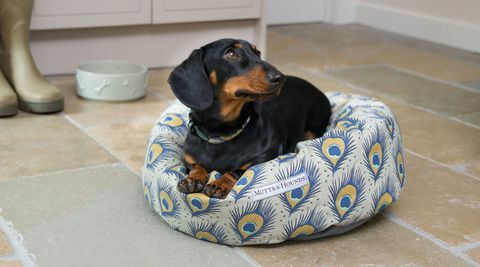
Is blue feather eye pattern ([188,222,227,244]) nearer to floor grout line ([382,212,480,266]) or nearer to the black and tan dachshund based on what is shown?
the black and tan dachshund

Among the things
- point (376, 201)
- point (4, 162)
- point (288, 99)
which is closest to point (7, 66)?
point (4, 162)

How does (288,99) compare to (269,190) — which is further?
(288,99)

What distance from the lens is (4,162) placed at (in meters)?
2.25

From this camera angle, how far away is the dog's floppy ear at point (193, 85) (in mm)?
1759

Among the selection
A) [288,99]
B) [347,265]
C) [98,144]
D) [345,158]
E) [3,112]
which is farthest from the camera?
[3,112]

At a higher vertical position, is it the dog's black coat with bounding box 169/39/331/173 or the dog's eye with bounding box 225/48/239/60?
the dog's eye with bounding box 225/48/239/60

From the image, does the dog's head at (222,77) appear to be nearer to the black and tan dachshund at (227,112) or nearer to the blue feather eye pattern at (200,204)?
the black and tan dachshund at (227,112)

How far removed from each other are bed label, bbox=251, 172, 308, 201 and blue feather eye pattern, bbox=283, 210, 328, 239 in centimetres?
8

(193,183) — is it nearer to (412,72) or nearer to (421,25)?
(412,72)

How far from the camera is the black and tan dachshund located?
1.73 meters

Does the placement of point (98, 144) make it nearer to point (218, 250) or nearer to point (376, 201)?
point (218, 250)

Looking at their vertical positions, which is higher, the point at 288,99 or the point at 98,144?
the point at 288,99

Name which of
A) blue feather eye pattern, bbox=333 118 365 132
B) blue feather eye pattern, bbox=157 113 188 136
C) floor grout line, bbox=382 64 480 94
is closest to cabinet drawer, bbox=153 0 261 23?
floor grout line, bbox=382 64 480 94

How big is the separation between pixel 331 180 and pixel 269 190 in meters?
0.18
